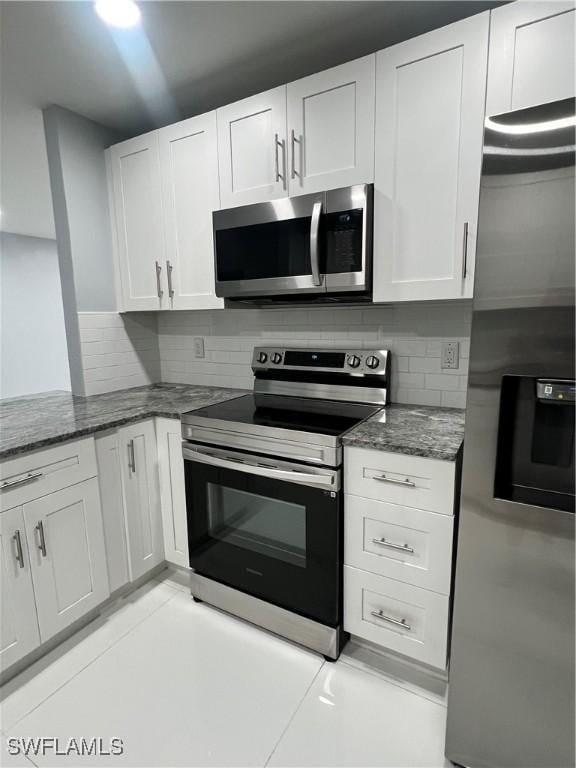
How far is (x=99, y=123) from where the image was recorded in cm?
221

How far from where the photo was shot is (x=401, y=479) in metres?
1.35

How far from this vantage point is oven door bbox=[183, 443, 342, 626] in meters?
1.49

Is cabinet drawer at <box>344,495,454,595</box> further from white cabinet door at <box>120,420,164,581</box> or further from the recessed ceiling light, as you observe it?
the recessed ceiling light

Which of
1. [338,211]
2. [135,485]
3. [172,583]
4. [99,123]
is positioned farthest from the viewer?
[99,123]

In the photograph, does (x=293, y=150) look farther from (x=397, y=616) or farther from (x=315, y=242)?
(x=397, y=616)

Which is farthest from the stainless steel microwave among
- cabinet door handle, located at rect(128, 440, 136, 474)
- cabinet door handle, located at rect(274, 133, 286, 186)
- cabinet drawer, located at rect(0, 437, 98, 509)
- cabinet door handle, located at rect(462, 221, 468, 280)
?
cabinet drawer, located at rect(0, 437, 98, 509)

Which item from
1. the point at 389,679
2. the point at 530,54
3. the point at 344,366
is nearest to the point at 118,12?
the point at 530,54

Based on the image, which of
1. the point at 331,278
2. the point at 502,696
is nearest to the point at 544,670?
the point at 502,696

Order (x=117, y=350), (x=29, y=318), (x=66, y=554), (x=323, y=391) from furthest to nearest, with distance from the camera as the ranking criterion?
1. (x=29, y=318)
2. (x=117, y=350)
3. (x=323, y=391)
4. (x=66, y=554)

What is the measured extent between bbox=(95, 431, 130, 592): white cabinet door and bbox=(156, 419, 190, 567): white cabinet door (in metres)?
0.20

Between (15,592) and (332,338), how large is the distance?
169 centimetres

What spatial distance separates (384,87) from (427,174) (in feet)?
1.22

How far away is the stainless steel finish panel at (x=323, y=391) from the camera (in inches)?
73.0

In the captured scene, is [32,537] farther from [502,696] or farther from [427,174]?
[427,174]
